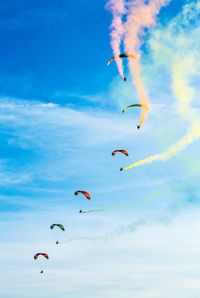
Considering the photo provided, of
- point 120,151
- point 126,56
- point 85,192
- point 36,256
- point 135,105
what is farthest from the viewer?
point 36,256

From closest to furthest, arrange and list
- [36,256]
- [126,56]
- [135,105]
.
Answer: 1. [126,56]
2. [135,105]
3. [36,256]

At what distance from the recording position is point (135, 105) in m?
55.0

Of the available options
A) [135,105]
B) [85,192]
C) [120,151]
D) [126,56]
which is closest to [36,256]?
[85,192]

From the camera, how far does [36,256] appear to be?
77125 millimetres

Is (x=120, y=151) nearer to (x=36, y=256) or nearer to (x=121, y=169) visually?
(x=121, y=169)

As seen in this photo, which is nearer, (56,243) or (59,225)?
(56,243)

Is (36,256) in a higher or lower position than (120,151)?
lower

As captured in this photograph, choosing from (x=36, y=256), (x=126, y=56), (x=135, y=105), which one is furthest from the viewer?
(x=36, y=256)

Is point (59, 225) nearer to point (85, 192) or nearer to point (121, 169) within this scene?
point (85, 192)

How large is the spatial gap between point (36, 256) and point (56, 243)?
33.7ft

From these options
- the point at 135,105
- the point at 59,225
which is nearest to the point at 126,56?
the point at 135,105

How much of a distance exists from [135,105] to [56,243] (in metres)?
23.2

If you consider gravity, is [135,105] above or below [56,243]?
above

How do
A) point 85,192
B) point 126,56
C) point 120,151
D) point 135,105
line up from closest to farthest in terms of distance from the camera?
point 126,56 → point 135,105 → point 120,151 → point 85,192
